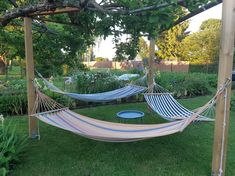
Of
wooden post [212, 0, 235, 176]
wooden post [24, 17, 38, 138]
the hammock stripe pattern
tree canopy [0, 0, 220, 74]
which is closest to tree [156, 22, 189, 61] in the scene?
tree canopy [0, 0, 220, 74]

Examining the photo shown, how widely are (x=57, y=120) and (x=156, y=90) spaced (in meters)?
2.28

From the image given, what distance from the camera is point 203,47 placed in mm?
15086

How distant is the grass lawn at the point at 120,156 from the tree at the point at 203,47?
1090 centimetres

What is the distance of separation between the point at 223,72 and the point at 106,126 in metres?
1.34

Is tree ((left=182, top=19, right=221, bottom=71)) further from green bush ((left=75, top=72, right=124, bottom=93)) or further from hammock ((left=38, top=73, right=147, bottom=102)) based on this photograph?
hammock ((left=38, top=73, right=147, bottom=102))

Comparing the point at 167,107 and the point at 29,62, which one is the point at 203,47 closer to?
the point at 167,107

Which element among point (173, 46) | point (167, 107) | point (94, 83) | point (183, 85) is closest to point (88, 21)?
point (167, 107)

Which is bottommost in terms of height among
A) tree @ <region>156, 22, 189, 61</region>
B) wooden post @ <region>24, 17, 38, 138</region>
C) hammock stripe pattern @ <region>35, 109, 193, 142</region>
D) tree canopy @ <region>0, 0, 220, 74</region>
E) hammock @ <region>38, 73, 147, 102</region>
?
hammock stripe pattern @ <region>35, 109, 193, 142</region>

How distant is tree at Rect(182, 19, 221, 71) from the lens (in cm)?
1390

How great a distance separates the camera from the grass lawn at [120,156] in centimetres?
255

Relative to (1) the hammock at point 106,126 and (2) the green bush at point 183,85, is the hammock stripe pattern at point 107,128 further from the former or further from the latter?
(2) the green bush at point 183,85

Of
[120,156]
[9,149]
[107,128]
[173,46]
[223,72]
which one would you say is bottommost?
[120,156]

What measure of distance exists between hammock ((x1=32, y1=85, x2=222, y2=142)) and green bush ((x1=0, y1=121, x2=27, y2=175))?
380mm

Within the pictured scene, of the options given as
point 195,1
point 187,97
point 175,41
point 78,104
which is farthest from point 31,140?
point 175,41
